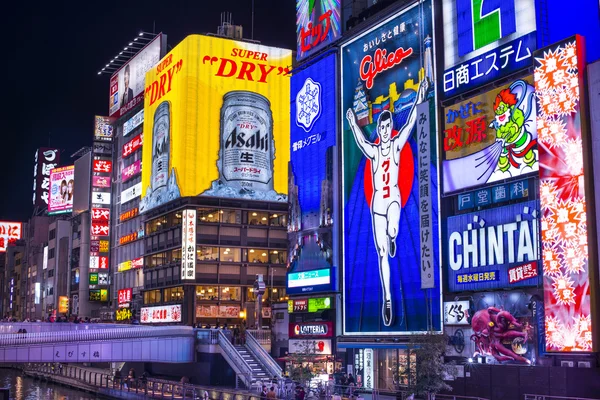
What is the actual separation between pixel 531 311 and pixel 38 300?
13595 centimetres

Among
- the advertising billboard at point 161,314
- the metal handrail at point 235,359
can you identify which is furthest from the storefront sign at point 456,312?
the advertising billboard at point 161,314

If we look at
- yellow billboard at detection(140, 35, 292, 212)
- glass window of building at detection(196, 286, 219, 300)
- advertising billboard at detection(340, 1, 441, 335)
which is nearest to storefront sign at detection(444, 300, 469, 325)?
advertising billboard at detection(340, 1, 441, 335)

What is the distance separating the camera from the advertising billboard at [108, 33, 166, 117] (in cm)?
12306

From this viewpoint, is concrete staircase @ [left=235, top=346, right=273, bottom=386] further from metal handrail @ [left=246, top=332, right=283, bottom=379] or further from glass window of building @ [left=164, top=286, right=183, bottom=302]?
glass window of building @ [left=164, top=286, right=183, bottom=302]

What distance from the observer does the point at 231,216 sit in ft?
347

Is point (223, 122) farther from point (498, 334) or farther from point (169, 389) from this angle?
point (498, 334)

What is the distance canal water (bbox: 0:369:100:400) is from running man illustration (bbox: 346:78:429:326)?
2578cm

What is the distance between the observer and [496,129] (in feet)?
170

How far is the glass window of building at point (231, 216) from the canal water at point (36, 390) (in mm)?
28977

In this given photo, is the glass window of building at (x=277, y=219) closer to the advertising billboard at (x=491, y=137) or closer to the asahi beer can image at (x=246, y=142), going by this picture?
the asahi beer can image at (x=246, y=142)

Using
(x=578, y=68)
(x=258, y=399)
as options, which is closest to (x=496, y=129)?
(x=578, y=68)

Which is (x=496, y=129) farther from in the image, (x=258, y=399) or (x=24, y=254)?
(x=24, y=254)

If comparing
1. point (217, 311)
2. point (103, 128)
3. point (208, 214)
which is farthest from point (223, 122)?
point (103, 128)

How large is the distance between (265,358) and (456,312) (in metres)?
19.2
